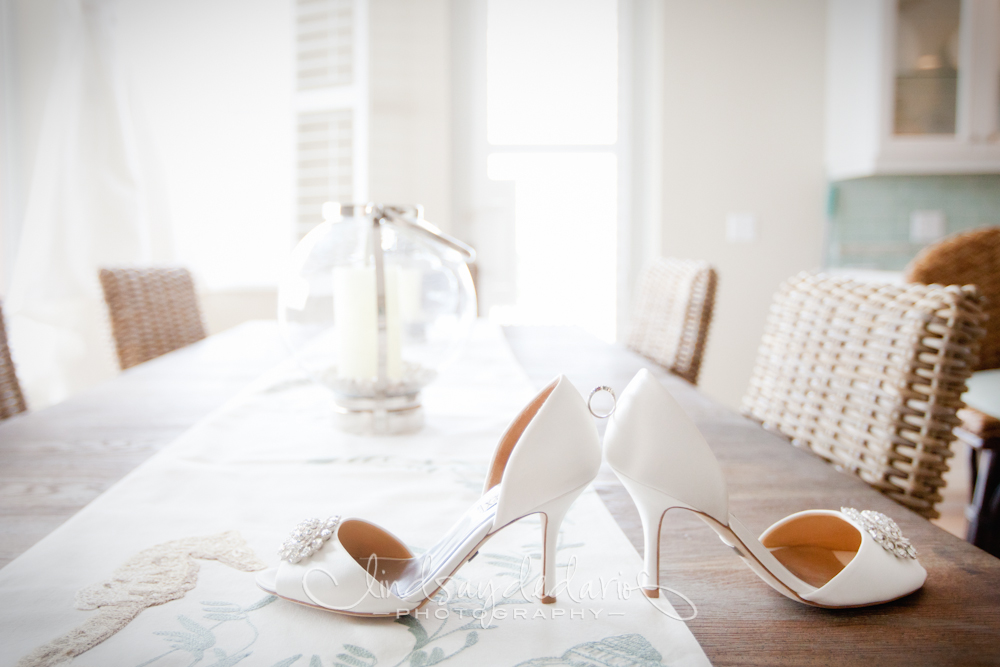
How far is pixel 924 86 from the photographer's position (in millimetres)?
2533

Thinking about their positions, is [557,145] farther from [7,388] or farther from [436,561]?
[436,561]

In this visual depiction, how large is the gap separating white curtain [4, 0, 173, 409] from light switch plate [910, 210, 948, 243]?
327 cm

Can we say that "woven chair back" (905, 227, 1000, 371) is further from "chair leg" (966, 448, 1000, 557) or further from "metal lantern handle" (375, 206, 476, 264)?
"metal lantern handle" (375, 206, 476, 264)

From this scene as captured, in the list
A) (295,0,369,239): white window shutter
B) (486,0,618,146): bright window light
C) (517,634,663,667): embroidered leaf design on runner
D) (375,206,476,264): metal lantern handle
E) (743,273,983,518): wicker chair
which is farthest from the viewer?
(486,0,618,146): bright window light

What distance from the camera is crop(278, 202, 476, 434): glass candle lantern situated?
0.78 metres

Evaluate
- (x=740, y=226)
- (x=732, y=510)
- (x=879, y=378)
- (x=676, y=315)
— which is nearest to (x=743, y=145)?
(x=740, y=226)

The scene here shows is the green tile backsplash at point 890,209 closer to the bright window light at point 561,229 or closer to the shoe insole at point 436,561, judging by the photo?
the bright window light at point 561,229

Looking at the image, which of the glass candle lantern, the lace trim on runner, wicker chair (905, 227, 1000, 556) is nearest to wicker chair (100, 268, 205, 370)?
the glass candle lantern

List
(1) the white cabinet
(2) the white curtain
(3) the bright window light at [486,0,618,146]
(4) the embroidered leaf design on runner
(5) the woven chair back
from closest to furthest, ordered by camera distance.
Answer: (4) the embroidered leaf design on runner, (5) the woven chair back, (2) the white curtain, (1) the white cabinet, (3) the bright window light at [486,0,618,146]

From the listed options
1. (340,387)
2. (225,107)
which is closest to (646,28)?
(225,107)

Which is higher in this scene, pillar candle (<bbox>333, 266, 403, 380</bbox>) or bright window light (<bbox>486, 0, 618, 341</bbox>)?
bright window light (<bbox>486, 0, 618, 341</bbox>)

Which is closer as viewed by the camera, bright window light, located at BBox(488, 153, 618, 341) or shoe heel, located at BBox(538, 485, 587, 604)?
shoe heel, located at BBox(538, 485, 587, 604)

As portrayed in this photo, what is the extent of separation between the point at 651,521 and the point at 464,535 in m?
0.13

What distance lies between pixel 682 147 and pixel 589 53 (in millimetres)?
692
